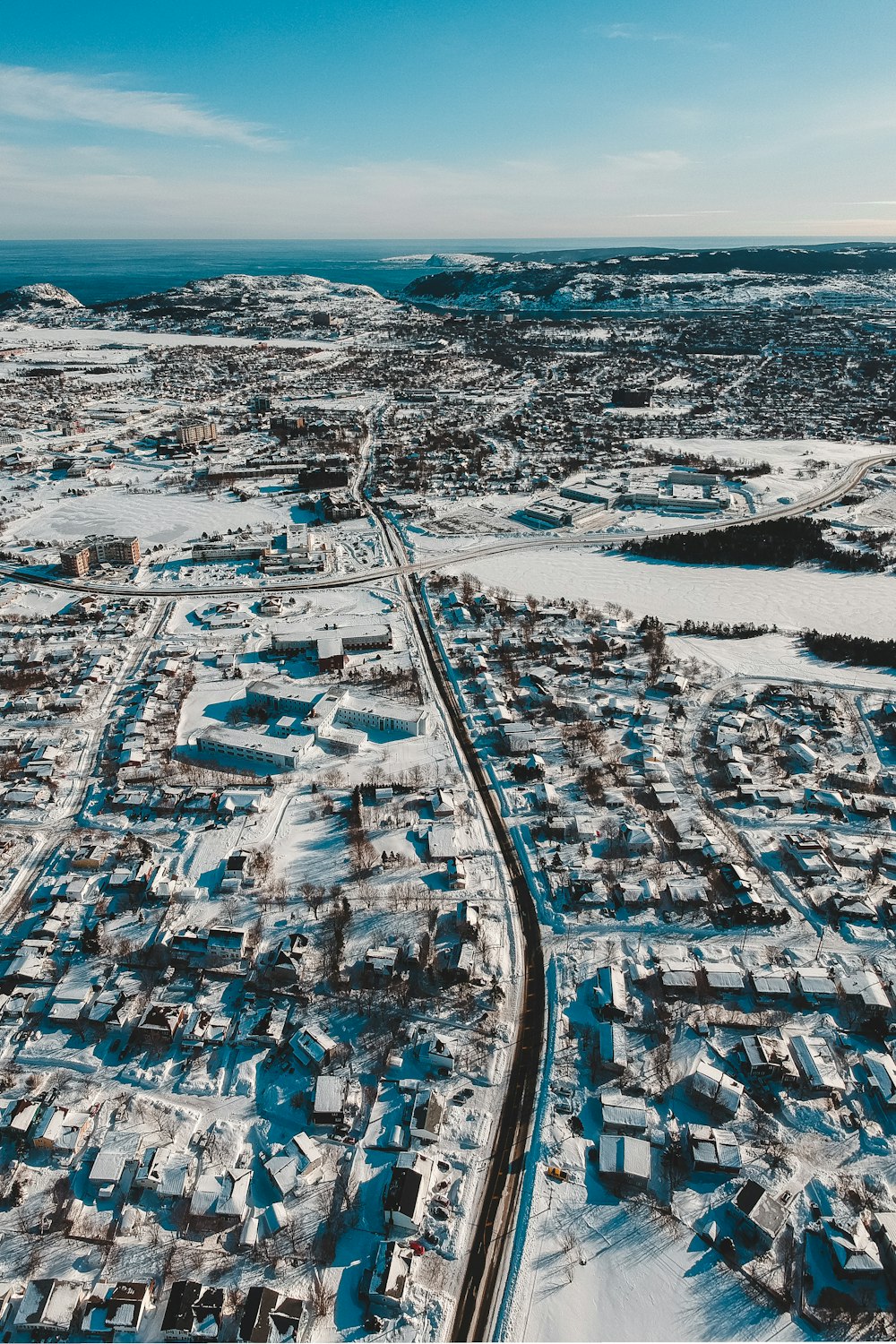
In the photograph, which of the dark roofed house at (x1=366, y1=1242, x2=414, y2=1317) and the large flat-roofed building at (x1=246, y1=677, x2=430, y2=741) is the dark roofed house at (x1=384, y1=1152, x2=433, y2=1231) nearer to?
the dark roofed house at (x1=366, y1=1242, x2=414, y2=1317)

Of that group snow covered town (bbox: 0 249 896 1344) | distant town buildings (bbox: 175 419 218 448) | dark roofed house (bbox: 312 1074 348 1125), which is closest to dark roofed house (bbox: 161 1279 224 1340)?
snow covered town (bbox: 0 249 896 1344)

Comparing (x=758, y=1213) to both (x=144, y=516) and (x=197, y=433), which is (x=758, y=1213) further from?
(x=197, y=433)

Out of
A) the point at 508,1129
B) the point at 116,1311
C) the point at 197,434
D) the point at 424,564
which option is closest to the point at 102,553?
the point at 424,564

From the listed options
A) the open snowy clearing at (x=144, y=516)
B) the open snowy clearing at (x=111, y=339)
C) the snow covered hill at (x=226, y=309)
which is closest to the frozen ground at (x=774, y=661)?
the open snowy clearing at (x=144, y=516)

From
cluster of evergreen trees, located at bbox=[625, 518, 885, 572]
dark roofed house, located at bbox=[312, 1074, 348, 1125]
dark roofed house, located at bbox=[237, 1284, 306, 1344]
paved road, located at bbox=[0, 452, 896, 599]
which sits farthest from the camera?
→ cluster of evergreen trees, located at bbox=[625, 518, 885, 572]

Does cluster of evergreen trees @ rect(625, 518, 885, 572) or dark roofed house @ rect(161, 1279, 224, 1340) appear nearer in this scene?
dark roofed house @ rect(161, 1279, 224, 1340)

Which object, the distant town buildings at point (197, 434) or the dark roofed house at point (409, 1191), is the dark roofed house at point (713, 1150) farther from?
the distant town buildings at point (197, 434)

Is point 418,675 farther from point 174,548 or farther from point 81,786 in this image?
point 174,548
